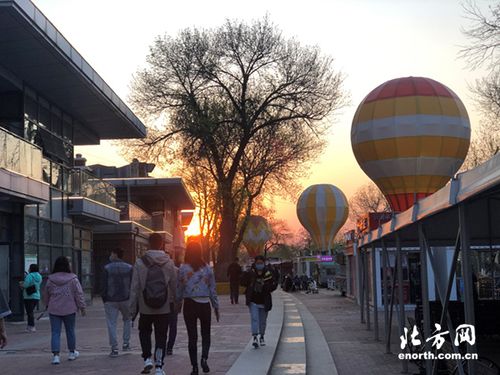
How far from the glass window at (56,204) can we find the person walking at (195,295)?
50.6 feet

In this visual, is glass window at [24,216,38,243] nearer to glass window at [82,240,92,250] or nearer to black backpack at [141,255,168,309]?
glass window at [82,240,92,250]

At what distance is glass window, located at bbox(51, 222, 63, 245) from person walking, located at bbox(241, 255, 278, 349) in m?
12.9

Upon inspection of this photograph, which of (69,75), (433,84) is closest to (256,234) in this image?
(433,84)

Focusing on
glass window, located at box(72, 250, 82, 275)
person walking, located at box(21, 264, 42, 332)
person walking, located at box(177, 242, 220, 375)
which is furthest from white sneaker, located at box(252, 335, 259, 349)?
glass window, located at box(72, 250, 82, 275)

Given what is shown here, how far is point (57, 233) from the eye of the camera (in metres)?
24.6

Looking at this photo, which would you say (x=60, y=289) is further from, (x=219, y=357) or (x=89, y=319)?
(x=89, y=319)

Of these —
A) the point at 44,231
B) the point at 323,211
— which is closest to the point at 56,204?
the point at 44,231

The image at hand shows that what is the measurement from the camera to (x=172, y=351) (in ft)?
40.4

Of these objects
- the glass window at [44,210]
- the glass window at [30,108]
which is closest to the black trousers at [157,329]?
the glass window at [44,210]

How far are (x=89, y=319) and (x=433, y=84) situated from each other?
16875mm

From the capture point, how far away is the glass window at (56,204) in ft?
79.3

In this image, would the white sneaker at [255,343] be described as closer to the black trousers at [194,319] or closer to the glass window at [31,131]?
the black trousers at [194,319]

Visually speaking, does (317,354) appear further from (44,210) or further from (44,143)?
(44,143)

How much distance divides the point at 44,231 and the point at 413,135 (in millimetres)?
14761
